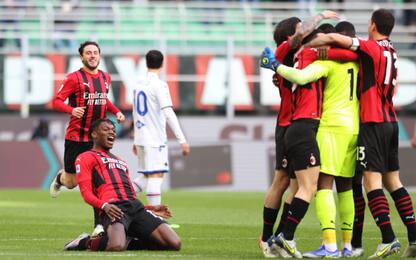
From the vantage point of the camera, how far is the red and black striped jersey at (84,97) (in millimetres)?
14148

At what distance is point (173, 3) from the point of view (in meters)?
33.6

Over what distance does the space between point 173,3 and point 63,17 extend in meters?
3.53

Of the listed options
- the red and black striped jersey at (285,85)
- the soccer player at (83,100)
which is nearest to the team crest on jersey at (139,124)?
the soccer player at (83,100)

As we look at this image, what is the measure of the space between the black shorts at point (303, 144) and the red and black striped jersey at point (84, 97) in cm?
407

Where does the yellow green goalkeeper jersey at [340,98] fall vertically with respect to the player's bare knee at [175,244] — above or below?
above

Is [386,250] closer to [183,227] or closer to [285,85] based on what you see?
[285,85]

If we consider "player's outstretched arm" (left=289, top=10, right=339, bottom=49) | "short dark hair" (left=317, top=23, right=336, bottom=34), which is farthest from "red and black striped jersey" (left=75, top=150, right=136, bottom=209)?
"short dark hair" (left=317, top=23, right=336, bottom=34)

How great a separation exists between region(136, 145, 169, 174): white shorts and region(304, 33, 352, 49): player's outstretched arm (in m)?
5.26

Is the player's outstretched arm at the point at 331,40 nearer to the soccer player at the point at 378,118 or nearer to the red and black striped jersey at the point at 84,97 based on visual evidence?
the soccer player at the point at 378,118

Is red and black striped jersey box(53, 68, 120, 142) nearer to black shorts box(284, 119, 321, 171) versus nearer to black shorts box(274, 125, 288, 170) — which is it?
black shorts box(274, 125, 288, 170)

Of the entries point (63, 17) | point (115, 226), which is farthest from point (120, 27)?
point (115, 226)

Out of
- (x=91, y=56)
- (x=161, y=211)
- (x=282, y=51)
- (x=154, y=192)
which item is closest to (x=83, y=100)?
(x=91, y=56)

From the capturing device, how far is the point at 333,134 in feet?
35.3

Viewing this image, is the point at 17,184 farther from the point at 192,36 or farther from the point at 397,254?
the point at 397,254
